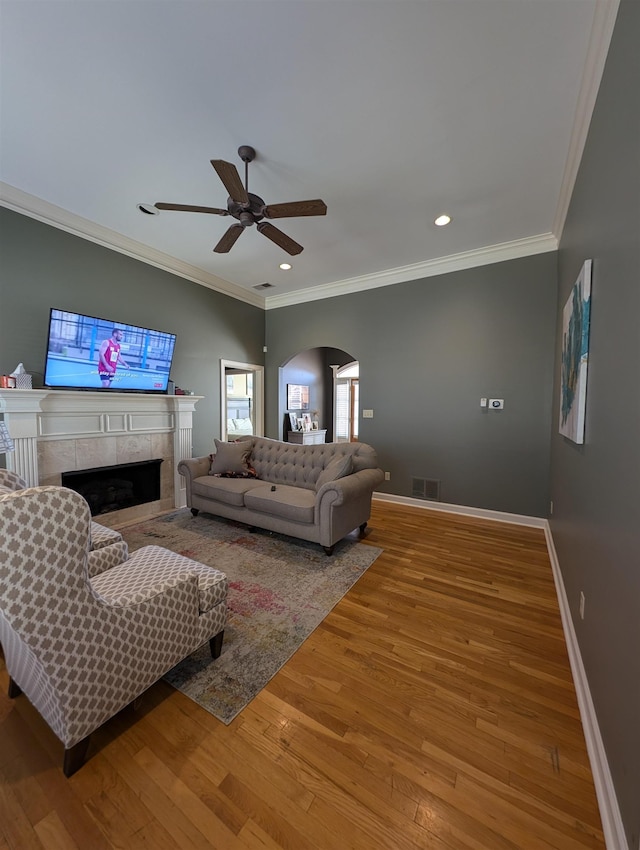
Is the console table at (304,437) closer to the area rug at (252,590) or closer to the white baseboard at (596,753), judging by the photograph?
the area rug at (252,590)

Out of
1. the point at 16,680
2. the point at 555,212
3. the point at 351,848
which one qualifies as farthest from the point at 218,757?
the point at 555,212

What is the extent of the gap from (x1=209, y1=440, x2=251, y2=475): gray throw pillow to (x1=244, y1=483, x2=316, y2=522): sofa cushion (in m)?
0.58

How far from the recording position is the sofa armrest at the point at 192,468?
389cm

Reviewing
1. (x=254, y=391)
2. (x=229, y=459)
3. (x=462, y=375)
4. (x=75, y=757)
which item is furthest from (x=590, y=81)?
(x=254, y=391)

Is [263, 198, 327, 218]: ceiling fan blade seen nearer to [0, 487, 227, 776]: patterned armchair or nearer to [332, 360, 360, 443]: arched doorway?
[0, 487, 227, 776]: patterned armchair

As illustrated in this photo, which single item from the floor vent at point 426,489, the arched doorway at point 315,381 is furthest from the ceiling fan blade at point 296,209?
A: the floor vent at point 426,489

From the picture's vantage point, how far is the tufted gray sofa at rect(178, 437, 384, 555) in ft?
9.57

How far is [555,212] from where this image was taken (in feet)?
10.0

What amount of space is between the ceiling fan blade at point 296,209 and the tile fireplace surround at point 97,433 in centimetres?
264

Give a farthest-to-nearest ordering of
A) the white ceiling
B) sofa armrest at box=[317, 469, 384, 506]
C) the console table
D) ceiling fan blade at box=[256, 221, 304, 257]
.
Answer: the console table
sofa armrest at box=[317, 469, 384, 506]
ceiling fan blade at box=[256, 221, 304, 257]
the white ceiling

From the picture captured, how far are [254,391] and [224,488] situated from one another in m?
2.70

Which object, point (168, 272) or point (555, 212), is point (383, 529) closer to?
point (555, 212)

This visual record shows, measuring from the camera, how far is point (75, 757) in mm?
1200

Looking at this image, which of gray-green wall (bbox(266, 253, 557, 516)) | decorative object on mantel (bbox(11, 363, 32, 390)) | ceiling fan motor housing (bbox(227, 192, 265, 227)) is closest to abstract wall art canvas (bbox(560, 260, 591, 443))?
gray-green wall (bbox(266, 253, 557, 516))
